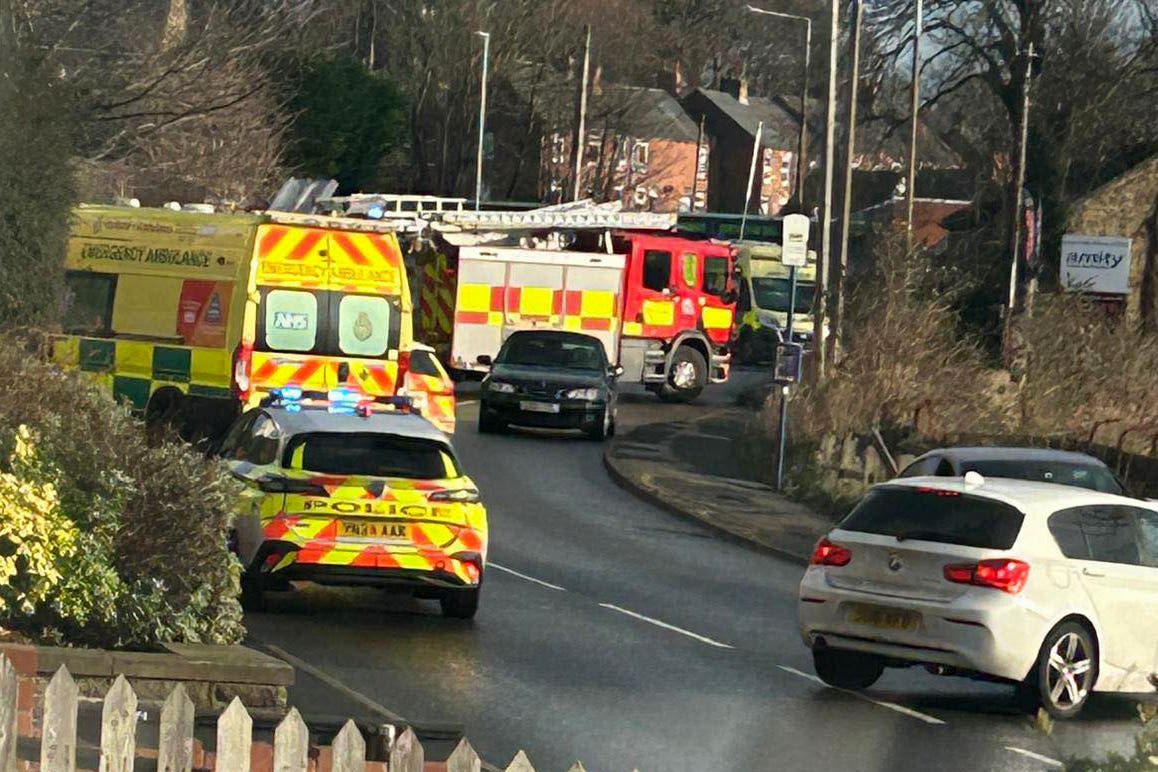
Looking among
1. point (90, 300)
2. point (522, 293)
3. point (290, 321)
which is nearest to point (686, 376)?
point (522, 293)

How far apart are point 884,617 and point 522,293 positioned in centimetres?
2499

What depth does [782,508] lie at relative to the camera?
86.1 ft

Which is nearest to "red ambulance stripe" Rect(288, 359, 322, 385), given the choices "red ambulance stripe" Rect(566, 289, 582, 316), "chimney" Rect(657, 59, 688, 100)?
"red ambulance stripe" Rect(566, 289, 582, 316)

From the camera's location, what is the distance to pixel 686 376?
1619 inches

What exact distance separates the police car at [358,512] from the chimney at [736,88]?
312ft

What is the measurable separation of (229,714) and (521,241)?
3313 cm

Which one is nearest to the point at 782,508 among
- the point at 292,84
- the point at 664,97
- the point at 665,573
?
the point at 665,573

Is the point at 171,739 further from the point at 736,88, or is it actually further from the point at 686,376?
the point at 736,88

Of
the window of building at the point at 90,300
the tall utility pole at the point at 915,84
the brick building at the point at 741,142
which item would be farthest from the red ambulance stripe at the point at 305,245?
the brick building at the point at 741,142

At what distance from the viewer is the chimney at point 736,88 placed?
361 feet

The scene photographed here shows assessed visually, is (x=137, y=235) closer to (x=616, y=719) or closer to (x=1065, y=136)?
(x=616, y=719)

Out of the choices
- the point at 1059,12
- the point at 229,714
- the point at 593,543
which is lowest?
the point at 593,543

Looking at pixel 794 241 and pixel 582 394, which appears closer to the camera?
pixel 794 241

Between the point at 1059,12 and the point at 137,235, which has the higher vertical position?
the point at 1059,12
